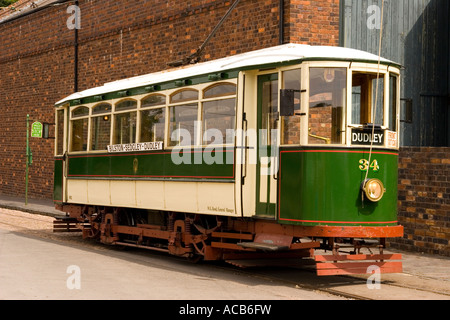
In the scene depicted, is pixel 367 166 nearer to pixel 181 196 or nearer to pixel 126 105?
pixel 181 196

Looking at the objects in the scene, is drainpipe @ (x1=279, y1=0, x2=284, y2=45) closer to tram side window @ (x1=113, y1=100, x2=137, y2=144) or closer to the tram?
the tram

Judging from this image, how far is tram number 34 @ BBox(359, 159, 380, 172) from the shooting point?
9945 mm

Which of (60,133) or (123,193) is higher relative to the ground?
(60,133)

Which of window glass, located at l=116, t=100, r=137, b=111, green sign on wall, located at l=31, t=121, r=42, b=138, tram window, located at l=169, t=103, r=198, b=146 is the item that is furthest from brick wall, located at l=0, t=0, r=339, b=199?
tram window, located at l=169, t=103, r=198, b=146

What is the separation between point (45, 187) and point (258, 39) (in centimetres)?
1209

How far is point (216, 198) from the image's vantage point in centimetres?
1105

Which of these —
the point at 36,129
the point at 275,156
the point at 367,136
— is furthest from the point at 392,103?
the point at 36,129

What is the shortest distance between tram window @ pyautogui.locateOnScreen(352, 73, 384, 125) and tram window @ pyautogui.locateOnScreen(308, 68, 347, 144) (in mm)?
338

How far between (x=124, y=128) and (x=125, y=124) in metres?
0.07

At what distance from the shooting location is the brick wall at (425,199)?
12773 mm

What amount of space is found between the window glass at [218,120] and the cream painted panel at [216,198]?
63 cm

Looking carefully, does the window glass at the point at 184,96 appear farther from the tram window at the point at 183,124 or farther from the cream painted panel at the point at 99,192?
the cream painted panel at the point at 99,192

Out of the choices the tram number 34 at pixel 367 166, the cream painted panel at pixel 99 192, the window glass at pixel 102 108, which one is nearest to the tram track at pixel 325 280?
the cream painted panel at pixel 99 192

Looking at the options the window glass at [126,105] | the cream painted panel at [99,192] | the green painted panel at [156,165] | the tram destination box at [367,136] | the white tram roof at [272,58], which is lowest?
the cream painted panel at [99,192]
